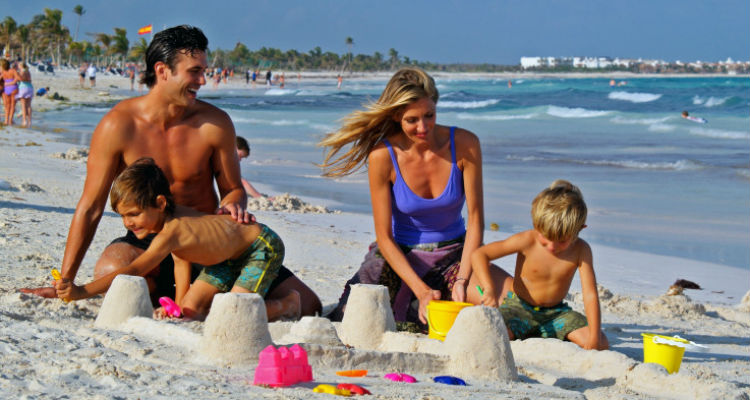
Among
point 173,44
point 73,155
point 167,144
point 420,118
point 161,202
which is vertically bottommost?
point 73,155

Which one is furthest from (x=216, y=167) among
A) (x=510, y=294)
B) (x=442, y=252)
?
(x=510, y=294)

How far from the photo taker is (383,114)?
4.87 meters

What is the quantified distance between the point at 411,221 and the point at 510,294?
71 centimetres

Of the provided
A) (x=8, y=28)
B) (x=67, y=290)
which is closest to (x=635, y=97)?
(x=67, y=290)

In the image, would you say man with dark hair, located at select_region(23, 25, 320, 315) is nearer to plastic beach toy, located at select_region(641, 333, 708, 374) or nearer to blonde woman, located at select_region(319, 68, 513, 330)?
blonde woman, located at select_region(319, 68, 513, 330)

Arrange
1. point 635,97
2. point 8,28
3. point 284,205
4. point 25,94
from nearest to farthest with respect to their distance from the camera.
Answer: point 284,205, point 25,94, point 635,97, point 8,28

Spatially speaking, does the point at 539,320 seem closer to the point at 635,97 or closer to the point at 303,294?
the point at 303,294

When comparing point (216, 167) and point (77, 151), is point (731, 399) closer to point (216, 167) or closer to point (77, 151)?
point (216, 167)

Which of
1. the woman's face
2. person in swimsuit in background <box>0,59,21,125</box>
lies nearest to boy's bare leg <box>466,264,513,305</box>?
the woman's face

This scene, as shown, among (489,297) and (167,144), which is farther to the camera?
(167,144)

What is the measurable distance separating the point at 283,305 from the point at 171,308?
0.60m

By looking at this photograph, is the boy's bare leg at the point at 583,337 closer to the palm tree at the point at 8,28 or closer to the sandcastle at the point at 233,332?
the sandcastle at the point at 233,332

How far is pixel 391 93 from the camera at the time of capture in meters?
4.79

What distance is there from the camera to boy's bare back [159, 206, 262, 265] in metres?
4.27
